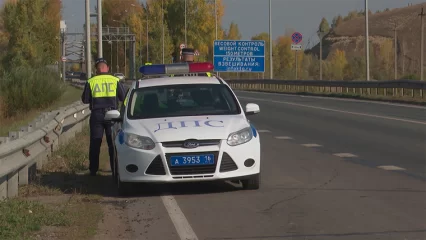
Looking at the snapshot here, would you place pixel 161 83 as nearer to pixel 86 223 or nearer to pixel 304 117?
pixel 86 223

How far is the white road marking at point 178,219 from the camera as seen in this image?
795 cm

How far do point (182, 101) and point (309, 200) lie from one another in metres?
2.48

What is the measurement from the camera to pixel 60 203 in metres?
9.86

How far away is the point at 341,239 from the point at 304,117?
17.9m

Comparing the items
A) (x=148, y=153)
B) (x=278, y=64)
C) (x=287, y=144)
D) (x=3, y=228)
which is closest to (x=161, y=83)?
(x=148, y=153)

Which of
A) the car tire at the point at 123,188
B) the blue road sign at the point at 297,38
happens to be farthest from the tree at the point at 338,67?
the car tire at the point at 123,188

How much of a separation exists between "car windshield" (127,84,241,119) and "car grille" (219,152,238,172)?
1095mm

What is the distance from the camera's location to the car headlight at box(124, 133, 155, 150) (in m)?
10.1

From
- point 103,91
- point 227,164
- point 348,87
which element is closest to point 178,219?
point 227,164

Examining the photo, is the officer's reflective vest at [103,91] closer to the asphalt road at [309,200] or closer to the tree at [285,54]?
the asphalt road at [309,200]

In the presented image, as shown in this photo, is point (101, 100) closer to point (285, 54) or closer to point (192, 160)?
point (192, 160)

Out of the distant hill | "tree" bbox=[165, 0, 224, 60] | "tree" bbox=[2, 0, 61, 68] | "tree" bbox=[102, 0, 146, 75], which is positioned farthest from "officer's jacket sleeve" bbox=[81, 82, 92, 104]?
the distant hill

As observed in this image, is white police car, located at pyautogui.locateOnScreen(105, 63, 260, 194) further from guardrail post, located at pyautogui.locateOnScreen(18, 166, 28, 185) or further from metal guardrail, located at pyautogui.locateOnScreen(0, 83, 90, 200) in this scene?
guardrail post, located at pyautogui.locateOnScreen(18, 166, 28, 185)

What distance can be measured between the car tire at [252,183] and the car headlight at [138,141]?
1359 millimetres
